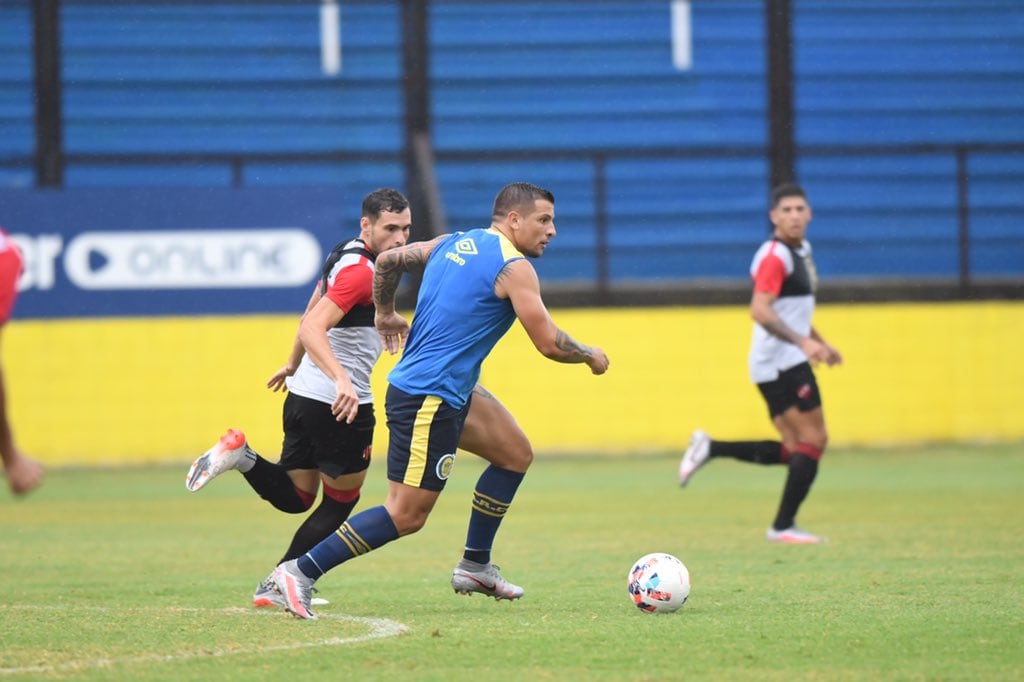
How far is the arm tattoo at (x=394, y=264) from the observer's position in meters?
7.91

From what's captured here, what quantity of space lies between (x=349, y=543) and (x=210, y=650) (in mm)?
1015

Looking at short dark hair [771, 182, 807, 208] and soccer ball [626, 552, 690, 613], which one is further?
short dark hair [771, 182, 807, 208]

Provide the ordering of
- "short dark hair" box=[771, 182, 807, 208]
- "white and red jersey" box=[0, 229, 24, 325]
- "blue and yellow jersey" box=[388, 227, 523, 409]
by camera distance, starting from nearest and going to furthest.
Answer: "white and red jersey" box=[0, 229, 24, 325] → "blue and yellow jersey" box=[388, 227, 523, 409] → "short dark hair" box=[771, 182, 807, 208]

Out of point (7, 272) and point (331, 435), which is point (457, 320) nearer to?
point (331, 435)

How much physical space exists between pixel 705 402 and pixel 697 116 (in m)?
4.96

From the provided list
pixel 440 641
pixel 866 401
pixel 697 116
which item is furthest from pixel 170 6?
pixel 440 641

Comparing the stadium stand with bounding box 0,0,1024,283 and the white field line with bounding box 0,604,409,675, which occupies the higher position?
the stadium stand with bounding box 0,0,1024,283

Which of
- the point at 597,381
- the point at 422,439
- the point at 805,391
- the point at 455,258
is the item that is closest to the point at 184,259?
the point at 597,381

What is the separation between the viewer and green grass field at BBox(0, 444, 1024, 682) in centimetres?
633

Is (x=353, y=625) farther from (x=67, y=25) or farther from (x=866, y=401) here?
(x=67, y=25)

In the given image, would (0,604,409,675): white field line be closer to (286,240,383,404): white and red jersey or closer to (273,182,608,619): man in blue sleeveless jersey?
(273,182,608,619): man in blue sleeveless jersey

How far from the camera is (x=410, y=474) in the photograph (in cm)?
757

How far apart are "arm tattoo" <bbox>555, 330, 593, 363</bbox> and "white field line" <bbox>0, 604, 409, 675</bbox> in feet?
4.88

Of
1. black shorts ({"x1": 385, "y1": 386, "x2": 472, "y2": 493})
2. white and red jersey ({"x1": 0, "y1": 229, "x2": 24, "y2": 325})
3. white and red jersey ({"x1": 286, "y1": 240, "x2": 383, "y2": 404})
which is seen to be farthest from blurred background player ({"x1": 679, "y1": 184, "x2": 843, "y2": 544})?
white and red jersey ({"x1": 0, "y1": 229, "x2": 24, "y2": 325})
